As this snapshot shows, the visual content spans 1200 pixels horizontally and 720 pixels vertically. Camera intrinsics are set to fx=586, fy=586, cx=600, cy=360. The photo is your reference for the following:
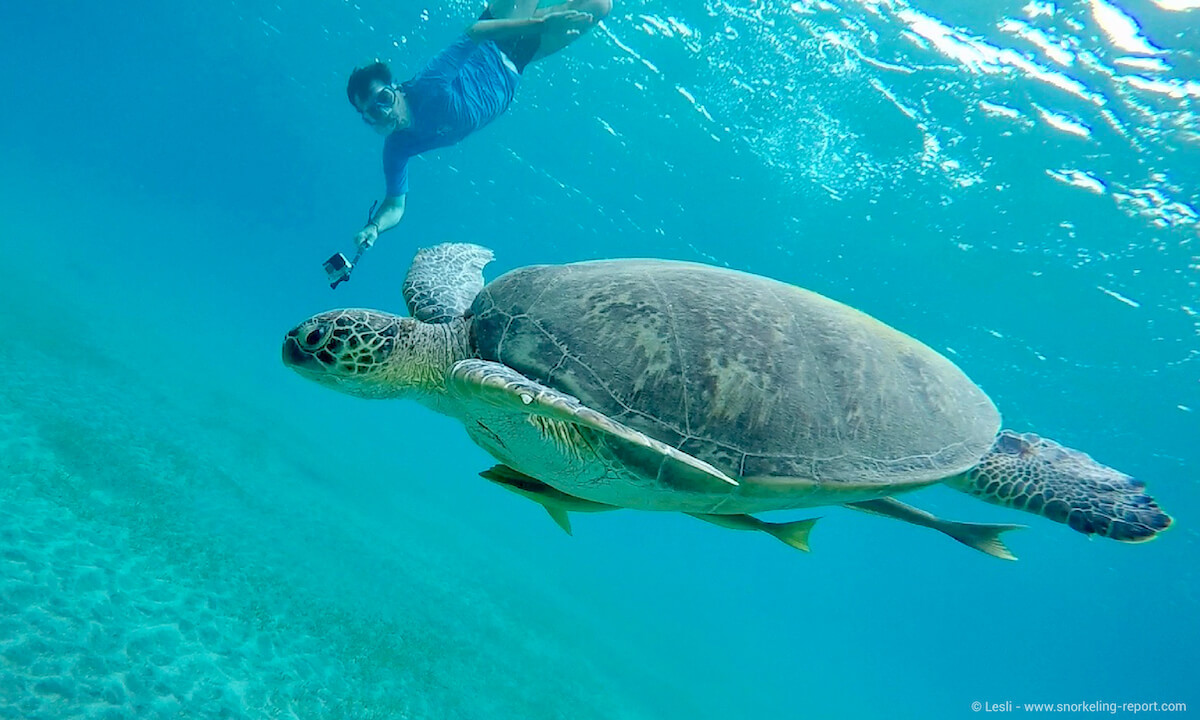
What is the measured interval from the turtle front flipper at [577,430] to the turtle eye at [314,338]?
0.81m

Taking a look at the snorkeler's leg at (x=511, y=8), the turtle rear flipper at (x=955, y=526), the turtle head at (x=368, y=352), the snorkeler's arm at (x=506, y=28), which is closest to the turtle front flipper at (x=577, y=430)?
the turtle head at (x=368, y=352)

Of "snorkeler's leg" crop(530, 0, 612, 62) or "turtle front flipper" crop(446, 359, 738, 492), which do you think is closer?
"turtle front flipper" crop(446, 359, 738, 492)

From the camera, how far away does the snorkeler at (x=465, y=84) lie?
25.0 feet

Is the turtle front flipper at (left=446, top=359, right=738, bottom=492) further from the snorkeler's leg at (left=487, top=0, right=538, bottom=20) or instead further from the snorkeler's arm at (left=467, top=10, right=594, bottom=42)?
the snorkeler's leg at (left=487, top=0, right=538, bottom=20)

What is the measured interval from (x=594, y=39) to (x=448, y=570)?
13.3 metres

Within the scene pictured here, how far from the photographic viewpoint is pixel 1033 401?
697 inches

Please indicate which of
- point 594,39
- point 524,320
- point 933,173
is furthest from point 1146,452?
point 524,320

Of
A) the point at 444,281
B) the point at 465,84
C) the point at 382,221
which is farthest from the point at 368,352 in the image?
the point at 465,84

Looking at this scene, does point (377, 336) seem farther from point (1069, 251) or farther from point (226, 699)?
point (1069, 251)

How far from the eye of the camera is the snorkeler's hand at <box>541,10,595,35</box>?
7.60 m

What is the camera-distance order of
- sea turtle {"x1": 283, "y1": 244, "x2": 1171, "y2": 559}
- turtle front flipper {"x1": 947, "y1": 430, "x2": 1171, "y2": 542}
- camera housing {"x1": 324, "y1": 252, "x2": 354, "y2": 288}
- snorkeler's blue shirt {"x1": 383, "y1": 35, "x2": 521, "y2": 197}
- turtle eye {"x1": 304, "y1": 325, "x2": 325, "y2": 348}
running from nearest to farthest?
1. sea turtle {"x1": 283, "y1": 244, "x2": 1171, "y2": 559}
2. turtle eye {"x1": 304, "y1": 325, "x2": 325, "y2": 348}
3. turtle front flipper {"x1": 947, "y1": 430, "x2": 1171, "y2": 542}
4. camera housing {"x1": 324, "y1": 252, "x2": 354, "y2": 288}
5. snorkeler's blue shirt {"x1": 383, "y1": 35, "x2": 521, "y2": 197}

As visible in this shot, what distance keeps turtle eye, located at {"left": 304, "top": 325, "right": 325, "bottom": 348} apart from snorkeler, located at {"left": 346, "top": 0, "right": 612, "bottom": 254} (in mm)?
4696

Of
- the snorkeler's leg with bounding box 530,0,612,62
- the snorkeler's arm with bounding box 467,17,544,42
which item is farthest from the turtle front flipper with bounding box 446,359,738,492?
the snorkeler's leg with bounding box 530,0,612,62

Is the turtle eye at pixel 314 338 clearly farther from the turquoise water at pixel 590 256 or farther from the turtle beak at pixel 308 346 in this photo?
the turquoise water at pixel 590 256
